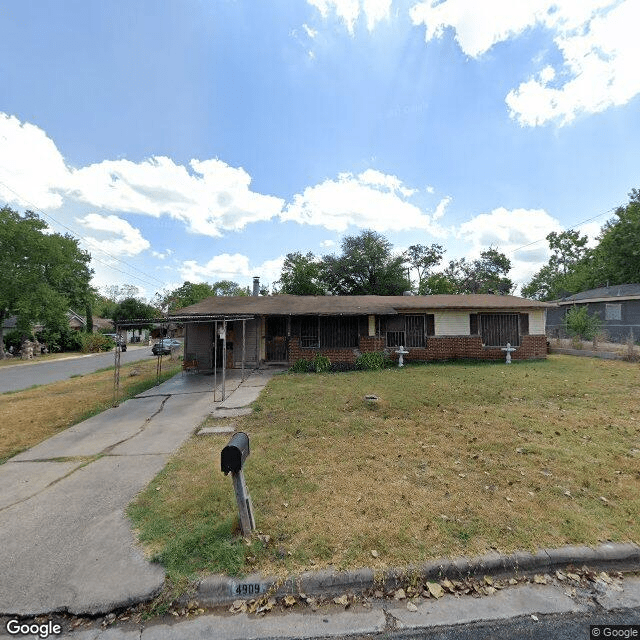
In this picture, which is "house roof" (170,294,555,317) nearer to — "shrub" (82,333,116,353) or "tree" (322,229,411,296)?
"tree" (322,229,411,296)

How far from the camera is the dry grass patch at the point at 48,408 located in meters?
6.54

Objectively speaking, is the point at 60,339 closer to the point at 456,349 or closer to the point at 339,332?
the point at 339,332

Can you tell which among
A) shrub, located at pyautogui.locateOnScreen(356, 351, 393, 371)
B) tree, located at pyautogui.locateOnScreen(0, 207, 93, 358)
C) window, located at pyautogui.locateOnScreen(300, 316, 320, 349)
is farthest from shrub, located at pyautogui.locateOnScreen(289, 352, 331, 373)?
tree, located at pyautogui.locateOnScreen(0, 207, 93, 358)

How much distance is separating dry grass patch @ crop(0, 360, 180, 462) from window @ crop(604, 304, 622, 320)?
2769cm

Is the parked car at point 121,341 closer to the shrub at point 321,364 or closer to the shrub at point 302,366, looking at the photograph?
the shrub at point 302,366

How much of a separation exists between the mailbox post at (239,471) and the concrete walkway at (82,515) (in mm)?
753

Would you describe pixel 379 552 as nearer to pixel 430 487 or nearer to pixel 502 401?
pixel 430 487

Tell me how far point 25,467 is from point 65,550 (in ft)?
9.93

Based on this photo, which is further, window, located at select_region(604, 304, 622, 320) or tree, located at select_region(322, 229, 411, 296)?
tree, located at select_region(322, 229, 411, 296)

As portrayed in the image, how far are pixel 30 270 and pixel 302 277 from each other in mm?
23961

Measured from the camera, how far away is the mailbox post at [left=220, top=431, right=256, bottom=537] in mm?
2865

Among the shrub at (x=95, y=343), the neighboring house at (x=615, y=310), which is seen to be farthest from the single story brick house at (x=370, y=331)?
the shrub at (x=95, y=343)

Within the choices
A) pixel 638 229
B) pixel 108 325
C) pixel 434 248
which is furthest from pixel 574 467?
pixel 108 325

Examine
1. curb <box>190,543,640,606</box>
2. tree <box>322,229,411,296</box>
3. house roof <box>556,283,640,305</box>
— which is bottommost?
curb <box>190,543,640,606</box>
